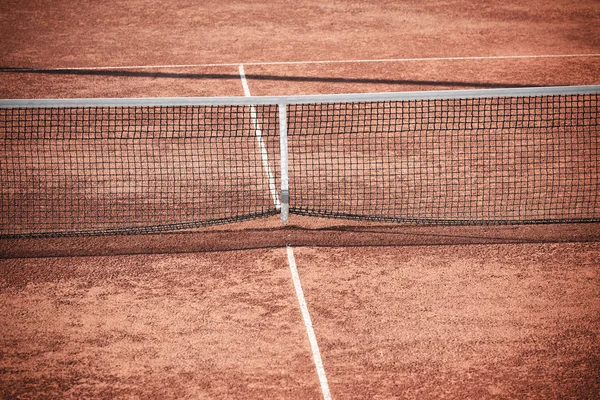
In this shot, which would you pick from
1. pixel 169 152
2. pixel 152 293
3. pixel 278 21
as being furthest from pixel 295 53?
pixel 152 293

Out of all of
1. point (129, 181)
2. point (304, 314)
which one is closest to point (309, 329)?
point (304, 314)

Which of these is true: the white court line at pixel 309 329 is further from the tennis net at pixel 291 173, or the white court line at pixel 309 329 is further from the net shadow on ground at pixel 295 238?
the tennis net at pixel 291 173

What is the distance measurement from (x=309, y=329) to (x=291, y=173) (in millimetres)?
3913

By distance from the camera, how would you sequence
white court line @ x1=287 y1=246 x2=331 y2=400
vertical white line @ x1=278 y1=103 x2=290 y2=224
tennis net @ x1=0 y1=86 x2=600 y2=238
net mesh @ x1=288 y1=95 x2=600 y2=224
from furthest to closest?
net mesh @ x1=288 y1=95 x2=600 y2=224, tennis net @ x1=0 y1=86 x2=600 y2=238, vertical white line @ x1=278 y1=103 x2=290 y2=224, white court line @ x1=287 y1=246 x2=331 y2=400

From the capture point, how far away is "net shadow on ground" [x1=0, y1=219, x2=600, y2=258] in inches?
337

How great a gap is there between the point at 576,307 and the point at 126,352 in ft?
15.2

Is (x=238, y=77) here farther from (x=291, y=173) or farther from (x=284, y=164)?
(x=284, y=164)

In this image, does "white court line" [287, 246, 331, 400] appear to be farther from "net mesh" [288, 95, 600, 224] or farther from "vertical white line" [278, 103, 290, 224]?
"net mesh" [288, 95, 600, 224]

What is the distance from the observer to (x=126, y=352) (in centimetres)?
669

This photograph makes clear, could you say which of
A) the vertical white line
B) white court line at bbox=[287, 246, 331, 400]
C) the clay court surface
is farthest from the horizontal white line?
white court line at bbox=[287, 246, 331, 400]

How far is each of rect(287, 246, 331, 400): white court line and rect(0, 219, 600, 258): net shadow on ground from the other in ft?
1.56

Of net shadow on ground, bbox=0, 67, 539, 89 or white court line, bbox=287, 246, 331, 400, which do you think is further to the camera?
net shadow on ground, bbox=0, 67, 539, 89

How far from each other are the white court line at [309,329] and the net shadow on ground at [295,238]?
48cm

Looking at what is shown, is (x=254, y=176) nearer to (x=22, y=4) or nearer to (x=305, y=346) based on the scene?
(x=305, y=346)
